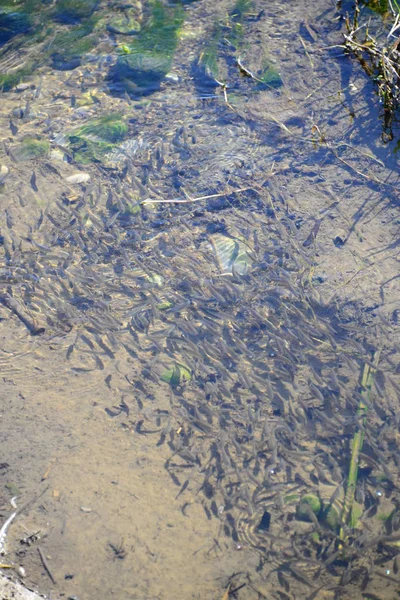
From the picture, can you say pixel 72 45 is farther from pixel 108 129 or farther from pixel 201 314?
pixel 201 314

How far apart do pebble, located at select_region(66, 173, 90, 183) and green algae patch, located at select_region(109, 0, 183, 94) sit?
1.58 metres

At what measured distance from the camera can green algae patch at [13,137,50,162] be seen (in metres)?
6.30

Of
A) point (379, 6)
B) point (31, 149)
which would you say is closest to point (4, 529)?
point (31, 149)

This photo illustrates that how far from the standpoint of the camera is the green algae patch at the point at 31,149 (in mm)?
6305

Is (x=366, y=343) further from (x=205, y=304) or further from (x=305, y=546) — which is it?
(x=305, y=546)

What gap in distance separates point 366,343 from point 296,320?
605 mm

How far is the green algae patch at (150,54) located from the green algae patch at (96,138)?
0.73 metres

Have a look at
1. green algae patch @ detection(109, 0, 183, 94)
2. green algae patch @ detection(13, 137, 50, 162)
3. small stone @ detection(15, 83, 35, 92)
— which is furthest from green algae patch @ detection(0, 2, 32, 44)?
green algae patch @ detection(13, 137, 50, 162)

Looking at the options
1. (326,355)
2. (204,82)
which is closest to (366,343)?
(326,355)

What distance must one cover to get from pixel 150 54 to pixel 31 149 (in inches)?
86.7

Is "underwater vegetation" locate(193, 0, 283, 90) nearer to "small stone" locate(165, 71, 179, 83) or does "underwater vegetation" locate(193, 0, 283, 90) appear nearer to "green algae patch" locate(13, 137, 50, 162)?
"small stone" locate(165, 71, 179, 83)

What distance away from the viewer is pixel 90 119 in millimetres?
Result: 6652

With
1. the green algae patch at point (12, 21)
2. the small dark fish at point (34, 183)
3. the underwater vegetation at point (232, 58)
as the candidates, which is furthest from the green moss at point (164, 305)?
the green algae patch at point (12, 21)

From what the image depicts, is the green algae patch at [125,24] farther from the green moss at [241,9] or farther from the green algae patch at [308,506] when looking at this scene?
the green algae patch at [308,506]
